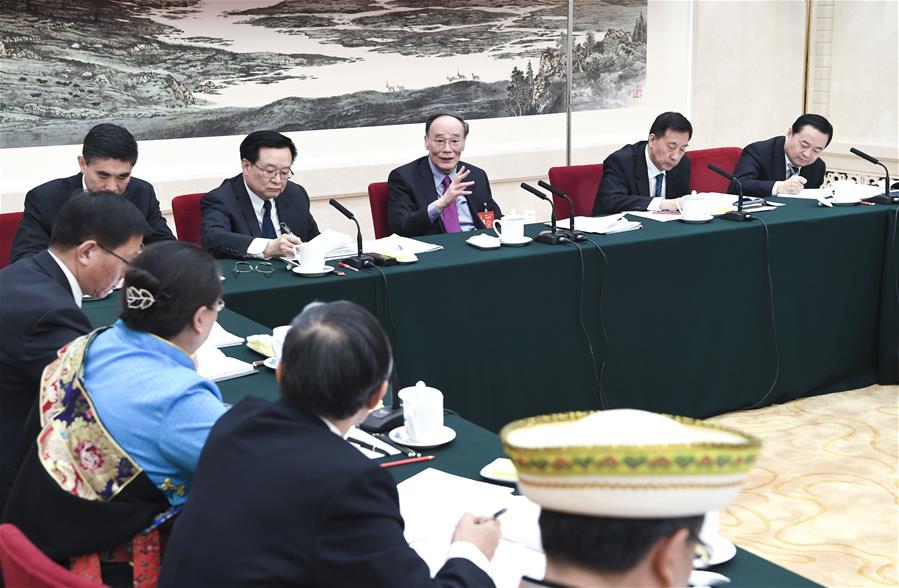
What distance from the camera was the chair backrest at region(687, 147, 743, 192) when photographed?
17.4 ft

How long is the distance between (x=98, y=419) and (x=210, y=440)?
1.01ft

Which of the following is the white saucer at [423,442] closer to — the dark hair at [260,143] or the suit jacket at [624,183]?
the dark hair at [260,143]

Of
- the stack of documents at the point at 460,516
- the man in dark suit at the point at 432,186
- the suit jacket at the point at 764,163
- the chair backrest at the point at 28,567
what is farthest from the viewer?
the suit jacket at the point at 764,163

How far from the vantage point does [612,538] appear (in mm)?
1023

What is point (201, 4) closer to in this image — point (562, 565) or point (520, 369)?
point (520, 369)

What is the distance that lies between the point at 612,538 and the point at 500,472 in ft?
3.02

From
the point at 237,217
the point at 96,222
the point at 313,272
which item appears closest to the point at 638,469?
the point at 96,222

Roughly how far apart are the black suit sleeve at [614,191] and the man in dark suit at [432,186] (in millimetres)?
562

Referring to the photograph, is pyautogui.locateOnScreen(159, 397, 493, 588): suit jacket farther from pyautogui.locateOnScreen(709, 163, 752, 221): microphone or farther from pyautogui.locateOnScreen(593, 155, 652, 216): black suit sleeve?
pyautogui.locateOnScreen(593, 155, 652, 216): black suit sleeve

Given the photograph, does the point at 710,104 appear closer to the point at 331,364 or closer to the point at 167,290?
the point at 167,290

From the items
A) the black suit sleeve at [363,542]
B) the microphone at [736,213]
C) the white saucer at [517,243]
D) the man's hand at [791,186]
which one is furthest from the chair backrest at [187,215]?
the black suit sleeve at [363,542]

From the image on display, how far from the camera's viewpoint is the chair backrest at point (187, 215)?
13.7ft

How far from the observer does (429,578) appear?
1.43 meters

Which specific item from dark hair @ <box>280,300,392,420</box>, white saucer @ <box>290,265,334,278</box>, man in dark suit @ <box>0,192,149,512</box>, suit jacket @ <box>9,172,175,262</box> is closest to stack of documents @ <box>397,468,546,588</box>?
dark hair @ <box>280,300,392,420</box>
